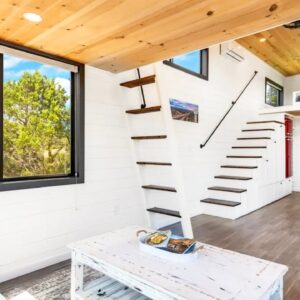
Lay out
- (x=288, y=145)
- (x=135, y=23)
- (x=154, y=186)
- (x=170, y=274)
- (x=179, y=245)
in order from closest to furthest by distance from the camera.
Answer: (x=170, y=274) → (x=179, y=245) → (x=135, y=23) → (x=154, y=186) → (x=288, y=145)

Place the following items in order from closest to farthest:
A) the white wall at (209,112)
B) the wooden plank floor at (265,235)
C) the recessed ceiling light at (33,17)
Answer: the recessed ceiling light at (33,17)
the wooden plank floor at (265,235)
the white wall at (209,112)

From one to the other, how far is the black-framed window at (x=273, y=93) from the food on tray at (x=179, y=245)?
22.1 ft

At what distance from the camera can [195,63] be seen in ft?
15.9

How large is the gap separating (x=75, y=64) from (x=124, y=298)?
2251 mm

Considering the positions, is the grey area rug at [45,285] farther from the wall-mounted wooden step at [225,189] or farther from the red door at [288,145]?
the red door at [288,145]

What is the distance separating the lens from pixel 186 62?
4562mm

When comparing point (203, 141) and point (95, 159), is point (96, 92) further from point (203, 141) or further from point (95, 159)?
point (203, 141)

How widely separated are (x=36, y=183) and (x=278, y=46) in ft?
19.2

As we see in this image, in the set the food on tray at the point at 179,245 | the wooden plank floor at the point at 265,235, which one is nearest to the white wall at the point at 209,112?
the wooden plank floor at the point at 265,235

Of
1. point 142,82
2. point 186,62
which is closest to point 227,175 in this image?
point 186,62

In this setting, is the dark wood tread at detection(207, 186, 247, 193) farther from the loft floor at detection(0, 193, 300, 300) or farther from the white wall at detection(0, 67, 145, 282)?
the white wall at detection(0, 67, 145, 282)

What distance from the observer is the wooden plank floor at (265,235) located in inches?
110

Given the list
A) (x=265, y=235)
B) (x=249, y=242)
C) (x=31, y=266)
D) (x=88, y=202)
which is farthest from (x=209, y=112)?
(x=31, y=266)

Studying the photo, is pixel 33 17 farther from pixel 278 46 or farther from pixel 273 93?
pixel 273 93
